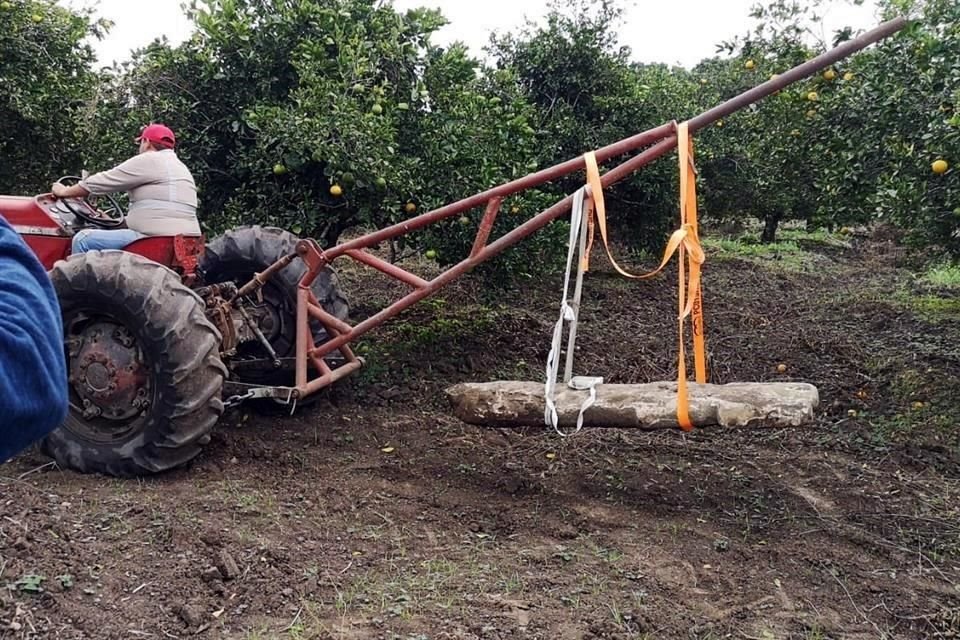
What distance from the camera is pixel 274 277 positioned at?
5184 millimetres

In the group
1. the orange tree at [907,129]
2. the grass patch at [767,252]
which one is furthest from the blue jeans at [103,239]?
the grass patch at [767,252]

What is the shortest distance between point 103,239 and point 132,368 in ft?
2.96

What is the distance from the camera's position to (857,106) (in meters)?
5.46

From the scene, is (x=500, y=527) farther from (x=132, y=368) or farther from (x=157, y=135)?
(x=157, y=135)

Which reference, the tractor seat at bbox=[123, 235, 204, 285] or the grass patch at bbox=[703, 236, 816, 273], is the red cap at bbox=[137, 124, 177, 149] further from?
the grass patch at bbox=[703, 236, 816, 273]

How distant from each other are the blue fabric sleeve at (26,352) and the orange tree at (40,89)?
7135mm

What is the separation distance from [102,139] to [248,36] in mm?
1436

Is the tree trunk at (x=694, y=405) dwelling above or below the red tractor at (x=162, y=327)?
below

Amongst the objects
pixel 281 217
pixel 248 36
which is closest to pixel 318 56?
pixel 248 36

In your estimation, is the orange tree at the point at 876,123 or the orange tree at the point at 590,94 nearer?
the orange tree at the point at 876,123

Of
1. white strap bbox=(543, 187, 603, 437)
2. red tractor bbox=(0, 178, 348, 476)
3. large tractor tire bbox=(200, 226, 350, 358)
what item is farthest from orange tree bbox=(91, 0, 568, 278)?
white strap bbox=(543, 187, 603, 437)

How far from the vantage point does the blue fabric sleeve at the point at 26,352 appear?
108 centimetres

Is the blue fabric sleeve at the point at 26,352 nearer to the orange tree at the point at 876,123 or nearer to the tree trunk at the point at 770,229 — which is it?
the orange tree at the point at 876,123

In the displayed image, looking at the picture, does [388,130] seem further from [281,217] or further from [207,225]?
[207,225]
